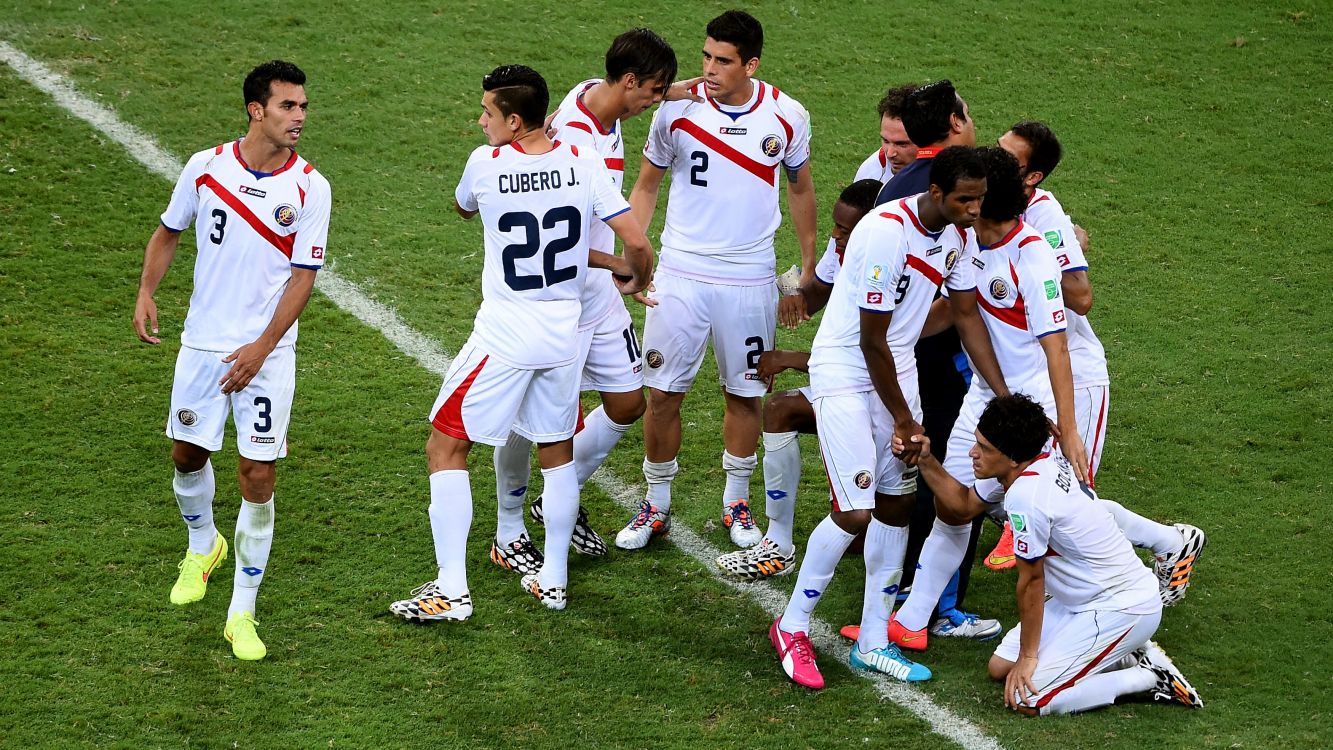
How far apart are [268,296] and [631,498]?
7.26 feet

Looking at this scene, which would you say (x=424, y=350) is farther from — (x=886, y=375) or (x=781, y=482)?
(x=886, y=375)

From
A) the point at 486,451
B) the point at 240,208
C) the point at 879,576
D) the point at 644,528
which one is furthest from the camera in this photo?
the point at 486,451

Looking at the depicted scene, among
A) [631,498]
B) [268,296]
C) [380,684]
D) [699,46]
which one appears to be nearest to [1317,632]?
[631,498]

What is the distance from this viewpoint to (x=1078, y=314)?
18.7 ft

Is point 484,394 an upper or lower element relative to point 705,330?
lower

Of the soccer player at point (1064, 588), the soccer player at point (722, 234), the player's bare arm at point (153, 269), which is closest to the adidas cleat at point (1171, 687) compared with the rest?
the soccer player at point (1064, 588)

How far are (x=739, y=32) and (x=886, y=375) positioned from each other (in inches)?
71.4

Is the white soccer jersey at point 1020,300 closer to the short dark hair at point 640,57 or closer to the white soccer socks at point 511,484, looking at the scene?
the short dark hair at point 640,57

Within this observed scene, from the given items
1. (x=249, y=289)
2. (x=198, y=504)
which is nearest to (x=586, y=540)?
(x=198, y=504)

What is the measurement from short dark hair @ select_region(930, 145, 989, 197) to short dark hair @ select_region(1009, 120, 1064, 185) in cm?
87

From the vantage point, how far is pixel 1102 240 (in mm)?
9375

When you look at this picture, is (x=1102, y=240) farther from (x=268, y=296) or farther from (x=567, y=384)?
(x=268, y=296)

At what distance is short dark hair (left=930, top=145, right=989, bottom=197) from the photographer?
4.85 m

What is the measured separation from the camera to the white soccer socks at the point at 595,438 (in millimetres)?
6332
